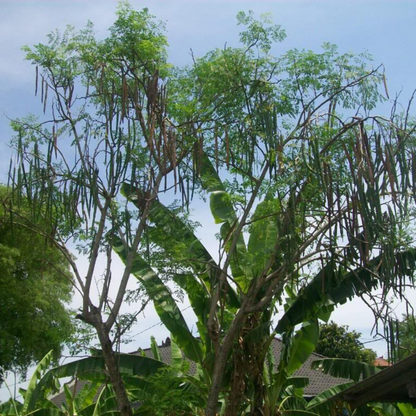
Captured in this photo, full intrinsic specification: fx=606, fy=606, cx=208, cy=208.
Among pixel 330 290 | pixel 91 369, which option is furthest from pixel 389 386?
pixel 91 369

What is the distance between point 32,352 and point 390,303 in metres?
8.80

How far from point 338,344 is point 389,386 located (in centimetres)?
1789

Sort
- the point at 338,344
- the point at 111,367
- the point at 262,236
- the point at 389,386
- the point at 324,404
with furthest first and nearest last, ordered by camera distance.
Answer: the point at 338,344 < the point at 324,404 < the point at 262,236 < the point at 111,367 < the point at 389,386

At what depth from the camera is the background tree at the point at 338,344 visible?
24.3 meters

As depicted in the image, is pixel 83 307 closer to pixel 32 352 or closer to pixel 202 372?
pixel 202 372

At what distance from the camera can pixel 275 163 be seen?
27.8 ft

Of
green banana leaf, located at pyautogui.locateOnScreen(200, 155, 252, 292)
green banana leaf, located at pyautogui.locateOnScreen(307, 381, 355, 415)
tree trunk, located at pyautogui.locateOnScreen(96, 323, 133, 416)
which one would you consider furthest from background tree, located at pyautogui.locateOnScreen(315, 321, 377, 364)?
tree trunk, located at pyautogui.locateOnScreen(96, 323, 133, 416)

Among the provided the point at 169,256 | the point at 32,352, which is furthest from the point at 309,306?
the point at 32,352

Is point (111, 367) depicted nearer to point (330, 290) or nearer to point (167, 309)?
point (167, 309)

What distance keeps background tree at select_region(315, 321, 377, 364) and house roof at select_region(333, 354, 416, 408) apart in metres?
16.1

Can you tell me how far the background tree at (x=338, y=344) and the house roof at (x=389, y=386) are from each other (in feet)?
52.8

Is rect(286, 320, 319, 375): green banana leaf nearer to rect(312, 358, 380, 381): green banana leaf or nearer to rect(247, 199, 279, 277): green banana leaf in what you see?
rect(312, 358, 380, 381): green banana leaf

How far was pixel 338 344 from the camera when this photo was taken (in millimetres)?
24875

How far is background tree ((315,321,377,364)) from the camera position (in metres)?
24.3
